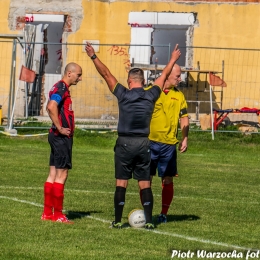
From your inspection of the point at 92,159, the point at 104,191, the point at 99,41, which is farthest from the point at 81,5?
the point at 104,191

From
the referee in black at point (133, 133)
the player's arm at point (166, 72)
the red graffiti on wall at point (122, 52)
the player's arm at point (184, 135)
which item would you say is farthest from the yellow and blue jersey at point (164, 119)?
the red graffiti on wall at point (122, 52)

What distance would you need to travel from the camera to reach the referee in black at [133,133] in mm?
9703

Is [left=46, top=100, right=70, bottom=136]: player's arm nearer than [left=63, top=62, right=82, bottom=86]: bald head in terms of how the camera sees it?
Yes

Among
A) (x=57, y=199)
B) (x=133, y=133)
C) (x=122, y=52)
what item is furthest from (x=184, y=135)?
(x=122, y=52)

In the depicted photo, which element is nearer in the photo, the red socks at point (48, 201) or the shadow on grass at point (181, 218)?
the red socks at point (48, 201)

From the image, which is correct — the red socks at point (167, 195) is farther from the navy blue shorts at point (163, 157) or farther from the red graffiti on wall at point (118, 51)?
the red graffiti on wall at point (118, 51)

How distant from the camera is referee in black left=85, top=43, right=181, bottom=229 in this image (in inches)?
382

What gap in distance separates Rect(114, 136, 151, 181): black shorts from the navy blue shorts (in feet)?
2.86

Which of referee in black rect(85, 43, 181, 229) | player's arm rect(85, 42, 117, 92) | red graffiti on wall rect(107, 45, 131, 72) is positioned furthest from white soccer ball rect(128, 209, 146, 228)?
red graffiti on wall rect(107, 45, 131, 72)

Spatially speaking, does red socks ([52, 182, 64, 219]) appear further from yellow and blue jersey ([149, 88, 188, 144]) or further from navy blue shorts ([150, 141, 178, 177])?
yellow and blue jersey ([149, 88, 188, 144])

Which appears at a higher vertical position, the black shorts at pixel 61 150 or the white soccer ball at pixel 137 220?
the black shorts at pixel 61 150

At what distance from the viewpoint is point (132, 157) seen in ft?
32.0

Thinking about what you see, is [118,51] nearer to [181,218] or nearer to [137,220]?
[181,218]

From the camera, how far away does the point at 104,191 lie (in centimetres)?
1378
